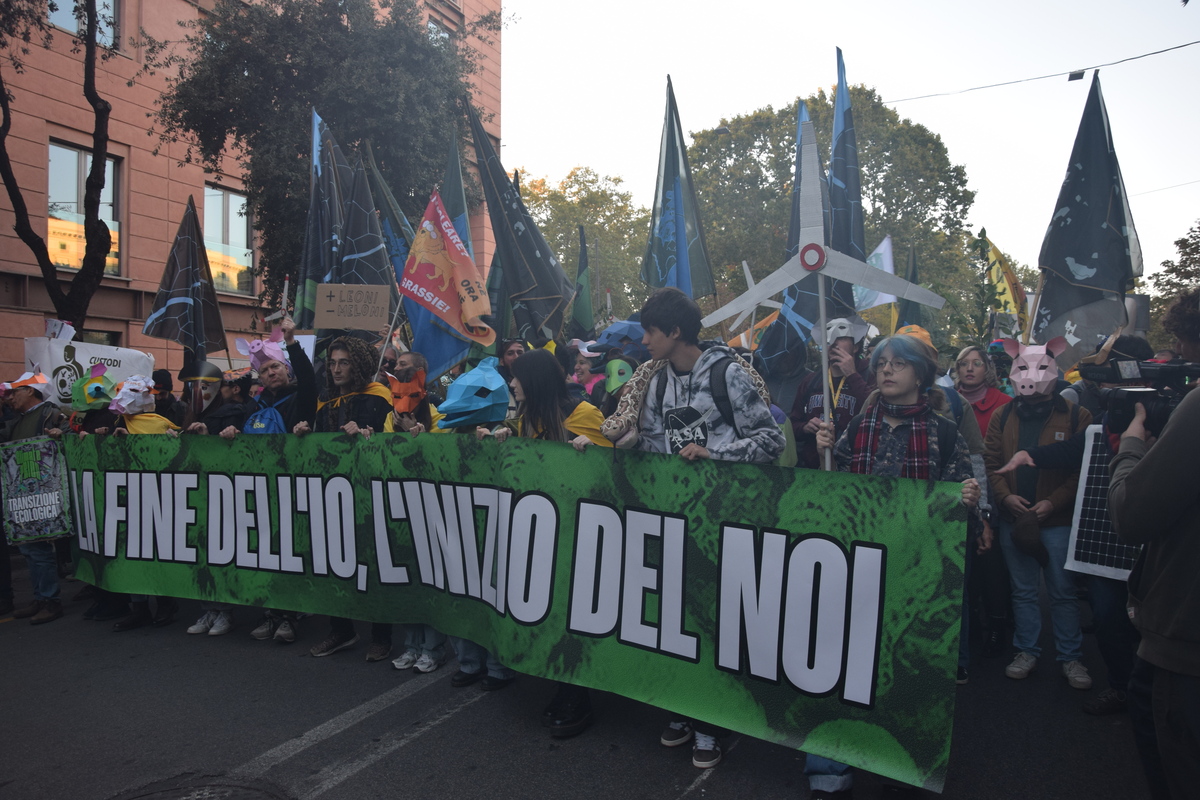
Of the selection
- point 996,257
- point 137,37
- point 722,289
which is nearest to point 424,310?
point 996,257

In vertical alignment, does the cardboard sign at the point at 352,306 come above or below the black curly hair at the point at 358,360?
above

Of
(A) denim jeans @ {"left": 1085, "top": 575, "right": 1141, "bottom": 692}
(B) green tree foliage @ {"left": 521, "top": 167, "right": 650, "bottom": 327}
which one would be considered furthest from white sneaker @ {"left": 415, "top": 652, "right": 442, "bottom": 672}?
(B) green tree foliage @ {"left": 521, "top": 167, "right": 650, "bottom": 327}

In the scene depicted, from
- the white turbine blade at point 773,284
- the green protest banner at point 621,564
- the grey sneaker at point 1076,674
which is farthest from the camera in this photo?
the grey sneaker at point 1076,674

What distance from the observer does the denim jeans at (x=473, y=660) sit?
14.3 ft

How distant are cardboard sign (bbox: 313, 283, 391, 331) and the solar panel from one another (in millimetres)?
4723

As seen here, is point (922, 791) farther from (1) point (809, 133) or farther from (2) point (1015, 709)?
(1) point (809, 133)

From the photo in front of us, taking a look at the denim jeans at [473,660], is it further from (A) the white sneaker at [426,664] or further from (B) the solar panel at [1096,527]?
(B) the solar panel at [1096,527]

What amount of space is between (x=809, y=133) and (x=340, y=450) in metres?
3.21

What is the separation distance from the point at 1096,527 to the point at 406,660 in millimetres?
3681

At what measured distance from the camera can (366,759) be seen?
138 inches

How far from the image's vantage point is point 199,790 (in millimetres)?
3271

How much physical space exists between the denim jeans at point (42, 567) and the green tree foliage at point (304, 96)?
33.1ft

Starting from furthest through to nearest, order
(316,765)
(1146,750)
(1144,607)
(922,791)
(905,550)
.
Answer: (316,765) < (922,791) < (905,550) < (1146,750) < (1144,607)

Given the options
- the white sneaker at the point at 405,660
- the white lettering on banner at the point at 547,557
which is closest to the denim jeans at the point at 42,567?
the white lettering on banner at the point at 547,557
